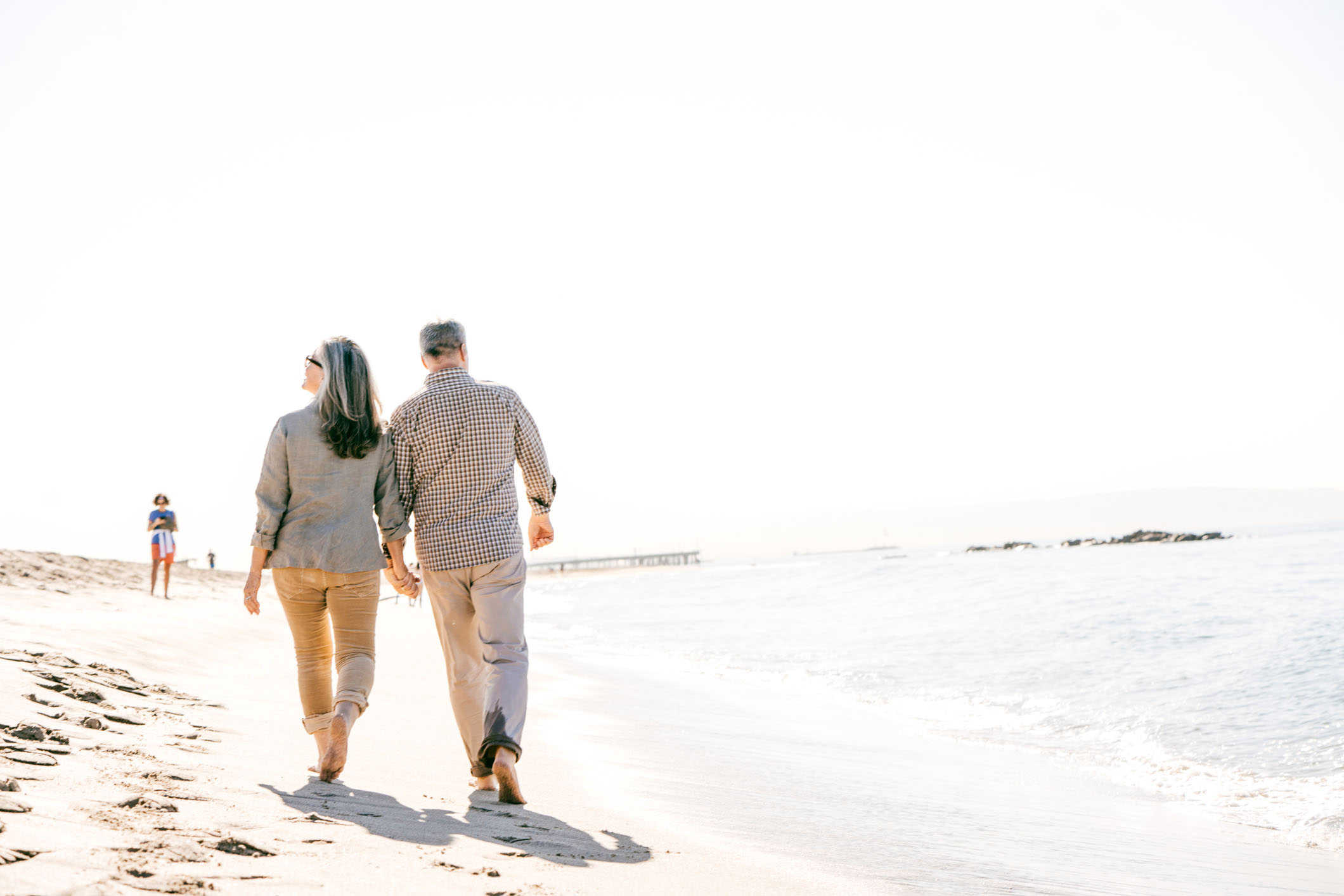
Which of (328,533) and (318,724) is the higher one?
(328,533)

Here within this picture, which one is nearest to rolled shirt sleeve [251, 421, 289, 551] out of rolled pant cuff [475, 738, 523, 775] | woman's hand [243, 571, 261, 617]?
woman's hand [243, 571, 261, 617]

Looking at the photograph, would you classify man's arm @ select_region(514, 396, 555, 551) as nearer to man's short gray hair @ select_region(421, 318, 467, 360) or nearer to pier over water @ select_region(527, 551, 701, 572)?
man's short gray hair @ select_region(421, 318, 467, 360)

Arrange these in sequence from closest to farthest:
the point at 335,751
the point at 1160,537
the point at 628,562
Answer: the point at 335,751 → the point at 1160,537 → the point at 628,562

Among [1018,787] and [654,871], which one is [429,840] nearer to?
[654,871]

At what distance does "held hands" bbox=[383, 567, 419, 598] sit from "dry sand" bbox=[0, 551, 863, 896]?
757 mm

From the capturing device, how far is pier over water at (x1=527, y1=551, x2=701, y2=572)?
280ft

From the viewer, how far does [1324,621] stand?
11.0 m

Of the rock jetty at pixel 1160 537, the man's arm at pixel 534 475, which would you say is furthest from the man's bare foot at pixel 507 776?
the rock jetty at pixel 1160 537

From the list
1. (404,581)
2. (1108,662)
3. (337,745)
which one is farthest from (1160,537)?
(337,745)

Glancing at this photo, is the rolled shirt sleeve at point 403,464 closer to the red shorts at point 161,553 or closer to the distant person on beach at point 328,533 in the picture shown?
the distant person on beach at point 328,533

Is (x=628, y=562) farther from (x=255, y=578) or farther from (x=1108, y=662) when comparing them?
(x=255, y=578)

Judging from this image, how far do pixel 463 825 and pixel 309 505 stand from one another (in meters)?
1.39

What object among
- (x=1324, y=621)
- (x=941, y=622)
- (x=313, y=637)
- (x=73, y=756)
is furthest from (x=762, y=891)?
(x=941, y=622)

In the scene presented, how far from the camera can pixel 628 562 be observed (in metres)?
101
